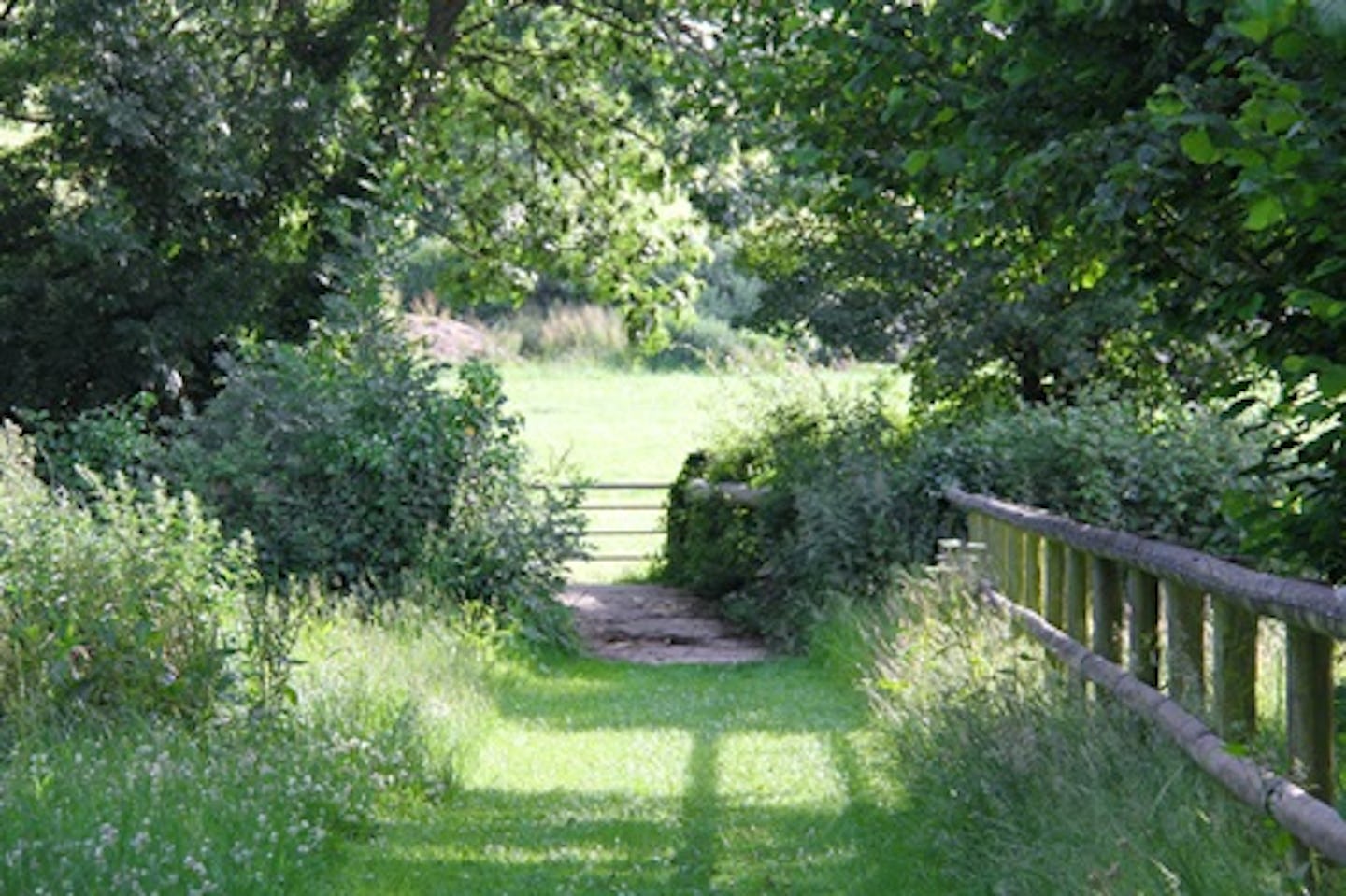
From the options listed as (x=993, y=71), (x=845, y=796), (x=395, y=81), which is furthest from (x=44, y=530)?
(x=395, y=81)

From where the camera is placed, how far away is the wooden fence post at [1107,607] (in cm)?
838

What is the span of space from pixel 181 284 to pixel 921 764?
11201 mm

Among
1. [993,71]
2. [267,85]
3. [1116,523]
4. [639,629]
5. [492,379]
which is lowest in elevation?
[639,629]

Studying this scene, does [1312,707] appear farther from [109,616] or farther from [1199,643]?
[109,616]

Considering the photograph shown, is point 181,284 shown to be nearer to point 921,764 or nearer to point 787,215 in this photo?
point 787,215

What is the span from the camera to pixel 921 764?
9.12 m

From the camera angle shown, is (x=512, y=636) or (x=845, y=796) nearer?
(x=845, y=796)

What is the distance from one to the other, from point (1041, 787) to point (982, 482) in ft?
30.7

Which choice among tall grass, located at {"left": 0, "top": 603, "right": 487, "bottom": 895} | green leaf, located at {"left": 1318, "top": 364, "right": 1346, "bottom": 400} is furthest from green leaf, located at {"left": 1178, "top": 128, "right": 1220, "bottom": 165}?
tall grass, located at {"left": 0, "top": 603, "right": 487, "bottom": 895}

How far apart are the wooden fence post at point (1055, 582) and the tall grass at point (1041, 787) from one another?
231 millimetres

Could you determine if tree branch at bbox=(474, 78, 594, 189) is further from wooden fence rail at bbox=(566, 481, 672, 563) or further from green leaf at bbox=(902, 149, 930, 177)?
green leaf at bbox=(902, 149, 930, 177)

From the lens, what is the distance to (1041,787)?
758 cm

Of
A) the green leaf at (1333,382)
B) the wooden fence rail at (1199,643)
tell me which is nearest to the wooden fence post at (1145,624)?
the wooden fence rail at (1199,643)

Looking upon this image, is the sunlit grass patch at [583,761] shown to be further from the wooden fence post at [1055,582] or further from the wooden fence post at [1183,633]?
the wooden fence post at [1183,633]
